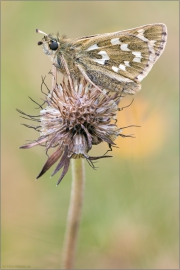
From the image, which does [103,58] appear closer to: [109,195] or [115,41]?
[115,41]

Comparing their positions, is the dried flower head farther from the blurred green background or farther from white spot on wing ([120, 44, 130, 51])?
the blurred green background

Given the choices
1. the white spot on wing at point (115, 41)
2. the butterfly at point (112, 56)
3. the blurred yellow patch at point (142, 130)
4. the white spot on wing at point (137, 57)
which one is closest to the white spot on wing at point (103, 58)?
the butterfly at point (112, 56)

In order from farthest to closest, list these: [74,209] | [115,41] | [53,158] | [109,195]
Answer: [109,195] → [115,41] → [74,209] → [53,158]

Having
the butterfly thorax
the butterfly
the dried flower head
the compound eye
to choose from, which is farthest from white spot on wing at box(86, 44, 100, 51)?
the dried flower head

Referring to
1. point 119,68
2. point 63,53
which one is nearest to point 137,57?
point 119,68

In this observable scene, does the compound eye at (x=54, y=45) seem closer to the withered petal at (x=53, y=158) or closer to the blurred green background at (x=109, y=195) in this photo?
the withered petal at (x=53, y=158)

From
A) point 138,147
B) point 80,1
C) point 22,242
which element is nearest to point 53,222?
point 22,242
